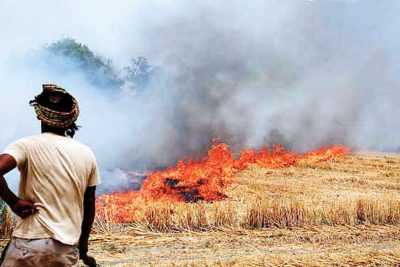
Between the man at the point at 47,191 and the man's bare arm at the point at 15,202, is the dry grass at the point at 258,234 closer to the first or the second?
the man at the point at 47,191

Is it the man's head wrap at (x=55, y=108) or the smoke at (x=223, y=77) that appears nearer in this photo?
the man's head wrap at (x=55, y=108)

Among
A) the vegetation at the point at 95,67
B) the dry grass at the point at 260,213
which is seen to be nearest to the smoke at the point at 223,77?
the vegetation at the point at 95,67

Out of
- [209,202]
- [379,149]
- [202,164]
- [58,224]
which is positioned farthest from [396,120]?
[58,224]

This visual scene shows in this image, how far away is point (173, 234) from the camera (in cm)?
834

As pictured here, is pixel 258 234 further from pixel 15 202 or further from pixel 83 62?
pixel 83 62

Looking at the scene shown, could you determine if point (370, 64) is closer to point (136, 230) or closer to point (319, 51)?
point (319, 51)

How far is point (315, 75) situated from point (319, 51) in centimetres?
74

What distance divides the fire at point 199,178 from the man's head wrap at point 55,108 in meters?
5.62

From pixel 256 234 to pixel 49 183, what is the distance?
18.5 ft

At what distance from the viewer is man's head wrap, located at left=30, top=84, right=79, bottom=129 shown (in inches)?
133

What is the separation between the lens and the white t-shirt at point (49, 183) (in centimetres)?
321

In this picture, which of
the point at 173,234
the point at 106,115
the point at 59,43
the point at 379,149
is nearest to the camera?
the point at 173,234

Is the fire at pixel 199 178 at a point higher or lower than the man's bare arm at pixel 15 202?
higher

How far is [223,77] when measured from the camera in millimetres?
13953
